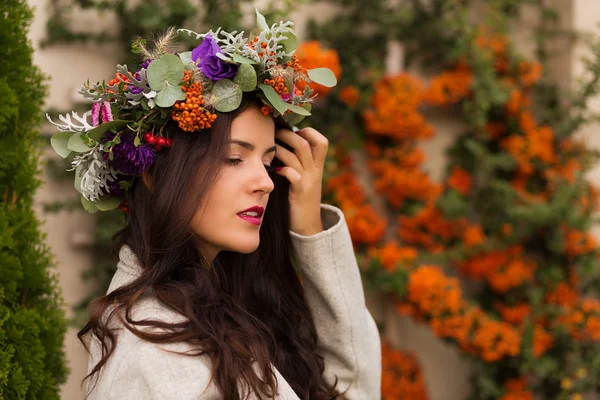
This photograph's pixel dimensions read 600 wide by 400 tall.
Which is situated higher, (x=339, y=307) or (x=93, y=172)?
(x=93, y=172)

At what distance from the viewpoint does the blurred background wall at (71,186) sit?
10.2 ft

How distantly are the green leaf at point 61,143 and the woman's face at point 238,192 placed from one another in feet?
1.16

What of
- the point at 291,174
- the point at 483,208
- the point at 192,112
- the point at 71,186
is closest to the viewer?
the point at 192,112

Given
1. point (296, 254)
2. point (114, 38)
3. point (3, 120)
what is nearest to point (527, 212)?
point (296, 254)

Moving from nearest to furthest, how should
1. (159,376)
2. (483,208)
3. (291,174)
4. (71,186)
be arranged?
1. (159,376)
2. (291,174)
3. (71,186)
4. (483,208)

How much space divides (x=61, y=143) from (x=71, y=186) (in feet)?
5.11

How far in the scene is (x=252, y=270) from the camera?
201 centimetres

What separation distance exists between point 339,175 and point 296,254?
66.8 inches

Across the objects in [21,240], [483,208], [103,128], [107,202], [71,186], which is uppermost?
[103,128]

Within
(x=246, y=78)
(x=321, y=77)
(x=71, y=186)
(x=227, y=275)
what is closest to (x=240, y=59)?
(x=246, y=78)

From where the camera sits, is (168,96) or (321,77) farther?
(321,77)

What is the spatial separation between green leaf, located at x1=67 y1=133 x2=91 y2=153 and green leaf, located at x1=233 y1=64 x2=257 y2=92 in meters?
0.39

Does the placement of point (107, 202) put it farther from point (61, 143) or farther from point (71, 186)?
point (71, 186)

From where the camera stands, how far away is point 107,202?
1796mm
